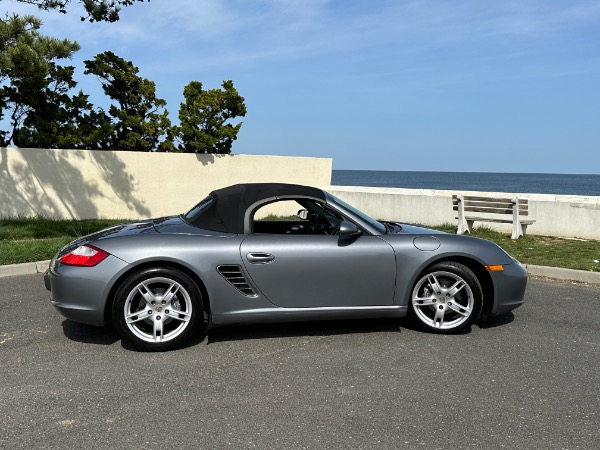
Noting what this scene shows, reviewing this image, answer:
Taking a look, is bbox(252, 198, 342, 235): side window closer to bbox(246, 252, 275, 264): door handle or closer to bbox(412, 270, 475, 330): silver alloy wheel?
bbox(246, 252, 275, 264): door handle

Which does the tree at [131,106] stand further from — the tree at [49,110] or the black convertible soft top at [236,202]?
the black convertible soft top at [236,202]

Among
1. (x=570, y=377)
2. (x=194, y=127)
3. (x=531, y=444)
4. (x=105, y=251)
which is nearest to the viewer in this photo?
(x=531, y=444)

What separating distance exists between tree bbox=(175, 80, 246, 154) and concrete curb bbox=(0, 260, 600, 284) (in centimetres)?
870

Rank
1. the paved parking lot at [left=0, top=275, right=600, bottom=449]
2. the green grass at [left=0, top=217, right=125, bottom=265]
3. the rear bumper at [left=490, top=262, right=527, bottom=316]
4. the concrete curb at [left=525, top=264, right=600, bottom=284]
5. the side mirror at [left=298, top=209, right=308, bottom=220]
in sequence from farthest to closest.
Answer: the green grass at [left=0, top=217, right=125, bottom=265] < the concrete curb at [left=525, top=264, right=600, bottom=284] < the side mirror at [left=298, top=209, right=308, bottom=220] < the rear bumper at [left=490, top=262, right=527, bottom=316] < the paved parking lot at [left=0, top=275, right=600, bottom=449]

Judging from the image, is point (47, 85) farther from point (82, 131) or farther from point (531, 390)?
point (531, 390)

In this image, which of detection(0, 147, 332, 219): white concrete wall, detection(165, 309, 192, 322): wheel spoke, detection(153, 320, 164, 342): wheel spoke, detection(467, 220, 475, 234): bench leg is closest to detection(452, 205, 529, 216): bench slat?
detection(467, 220, 475, 234): bench leg

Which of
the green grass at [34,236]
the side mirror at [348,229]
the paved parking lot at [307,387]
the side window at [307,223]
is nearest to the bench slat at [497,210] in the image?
the paved parking lot at [307,387]

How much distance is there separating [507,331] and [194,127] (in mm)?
12544

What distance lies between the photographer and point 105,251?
14.2ft

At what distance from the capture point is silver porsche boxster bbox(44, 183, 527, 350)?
432cm

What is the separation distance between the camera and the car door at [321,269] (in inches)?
177

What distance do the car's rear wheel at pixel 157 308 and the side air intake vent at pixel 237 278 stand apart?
0.26 m

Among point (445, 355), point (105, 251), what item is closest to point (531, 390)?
point (445, 355)

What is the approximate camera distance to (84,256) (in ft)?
14.4
